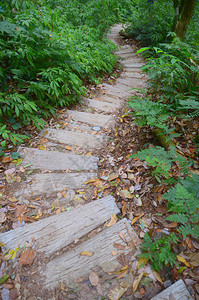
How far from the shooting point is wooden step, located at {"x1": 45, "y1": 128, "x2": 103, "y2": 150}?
10.1 feet

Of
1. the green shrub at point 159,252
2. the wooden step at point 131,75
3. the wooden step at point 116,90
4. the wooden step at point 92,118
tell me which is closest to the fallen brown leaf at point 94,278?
the green shrub at point 159,252

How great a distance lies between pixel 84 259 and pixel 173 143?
177 cm

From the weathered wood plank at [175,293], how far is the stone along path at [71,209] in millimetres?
443

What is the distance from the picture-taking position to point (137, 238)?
1.66 metres

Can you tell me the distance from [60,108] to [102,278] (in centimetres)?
334

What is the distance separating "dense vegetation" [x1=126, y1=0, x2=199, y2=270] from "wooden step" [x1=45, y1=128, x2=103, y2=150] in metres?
0.87

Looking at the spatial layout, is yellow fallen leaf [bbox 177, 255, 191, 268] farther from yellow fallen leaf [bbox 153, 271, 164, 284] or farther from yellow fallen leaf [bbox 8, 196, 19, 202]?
yellow fallen leaf [bbox 8, 196, 19, 202]

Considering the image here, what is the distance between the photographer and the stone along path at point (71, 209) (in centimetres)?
154

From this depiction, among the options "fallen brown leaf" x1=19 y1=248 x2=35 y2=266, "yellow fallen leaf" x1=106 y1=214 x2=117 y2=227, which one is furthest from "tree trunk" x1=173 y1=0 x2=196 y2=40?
"fallen brown leaf" x1=19 y1=248 x2=35 y2=266

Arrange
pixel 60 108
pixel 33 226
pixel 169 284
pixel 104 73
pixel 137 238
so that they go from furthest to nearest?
pixel 104 73
pixel 60 108
pixel 33 226
pixel 137 238
pixel 169 284

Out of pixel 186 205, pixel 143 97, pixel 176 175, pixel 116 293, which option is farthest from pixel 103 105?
pixel 116 293

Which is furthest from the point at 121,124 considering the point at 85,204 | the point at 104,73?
the point at 104,73

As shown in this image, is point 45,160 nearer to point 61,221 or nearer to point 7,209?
point 7,209

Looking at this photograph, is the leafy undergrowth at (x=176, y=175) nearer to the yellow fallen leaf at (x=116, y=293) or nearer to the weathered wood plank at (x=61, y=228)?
the yellow fallen leaf at (x=116, y=293)
